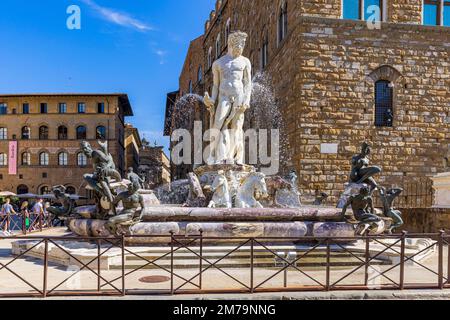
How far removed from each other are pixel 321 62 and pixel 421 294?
35.4 ft

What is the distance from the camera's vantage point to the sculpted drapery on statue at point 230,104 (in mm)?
9125

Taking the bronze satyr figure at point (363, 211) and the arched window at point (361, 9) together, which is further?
the arched window at point (361, 9)

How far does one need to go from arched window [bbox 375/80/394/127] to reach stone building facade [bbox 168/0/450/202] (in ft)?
0.13

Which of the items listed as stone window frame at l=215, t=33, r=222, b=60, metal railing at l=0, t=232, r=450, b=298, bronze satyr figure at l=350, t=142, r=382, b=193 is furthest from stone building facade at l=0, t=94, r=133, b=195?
metal railing at l=0, t=232, r=450, b=298

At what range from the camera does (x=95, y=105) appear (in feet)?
136

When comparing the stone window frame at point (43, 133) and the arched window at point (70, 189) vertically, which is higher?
the stone window frame at point (43, 133)

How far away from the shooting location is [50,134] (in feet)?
134

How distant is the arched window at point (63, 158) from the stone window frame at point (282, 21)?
3191cm

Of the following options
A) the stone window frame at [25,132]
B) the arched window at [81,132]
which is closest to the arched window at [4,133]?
the stone window frame at [25,132]

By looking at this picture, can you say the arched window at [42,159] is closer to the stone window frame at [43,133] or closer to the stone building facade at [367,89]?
the stone window frame at [43,133]

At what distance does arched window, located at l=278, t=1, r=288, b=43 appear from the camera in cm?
1549

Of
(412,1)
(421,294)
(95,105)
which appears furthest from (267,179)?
(95,105)

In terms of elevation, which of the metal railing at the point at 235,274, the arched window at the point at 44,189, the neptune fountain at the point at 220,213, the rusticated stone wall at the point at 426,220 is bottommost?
the arched window at the point at 44,189
